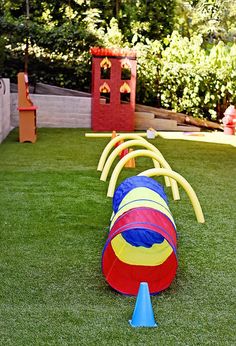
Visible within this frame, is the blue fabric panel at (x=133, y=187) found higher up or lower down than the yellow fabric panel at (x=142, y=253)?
higher up

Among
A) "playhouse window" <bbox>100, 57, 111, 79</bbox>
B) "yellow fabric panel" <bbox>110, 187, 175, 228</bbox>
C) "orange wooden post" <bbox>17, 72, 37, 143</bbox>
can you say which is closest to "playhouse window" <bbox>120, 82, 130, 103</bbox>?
"playhouse window" <bbox>100, 57, 111, 79</bbox>

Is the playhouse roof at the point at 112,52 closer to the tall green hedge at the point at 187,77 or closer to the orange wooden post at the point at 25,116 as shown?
the tall green hedge at the point at 187,77

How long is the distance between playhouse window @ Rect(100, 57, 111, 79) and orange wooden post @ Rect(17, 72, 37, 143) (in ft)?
7.66

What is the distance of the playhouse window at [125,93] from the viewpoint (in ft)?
42.8

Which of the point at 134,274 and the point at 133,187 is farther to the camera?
the point at 133,187

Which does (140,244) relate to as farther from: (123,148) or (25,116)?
(25,116)

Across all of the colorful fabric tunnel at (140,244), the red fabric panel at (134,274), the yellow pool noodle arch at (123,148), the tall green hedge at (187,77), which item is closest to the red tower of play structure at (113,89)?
the tall green hedge at (187,77)

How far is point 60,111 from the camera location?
13.4 m

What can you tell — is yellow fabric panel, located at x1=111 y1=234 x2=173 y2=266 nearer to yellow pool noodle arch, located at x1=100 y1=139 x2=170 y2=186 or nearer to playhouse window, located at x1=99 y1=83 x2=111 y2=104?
yellow pool noodle arch, located at x1=100 y1=139 x2=170 y2=186

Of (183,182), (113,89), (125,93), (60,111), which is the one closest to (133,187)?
(183,182)

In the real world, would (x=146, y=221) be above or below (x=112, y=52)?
below

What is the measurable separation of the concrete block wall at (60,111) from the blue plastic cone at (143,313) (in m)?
9.89

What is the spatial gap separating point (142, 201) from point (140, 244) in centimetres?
39

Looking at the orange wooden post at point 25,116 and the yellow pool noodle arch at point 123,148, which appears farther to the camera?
the orange wooden post at point 25,116
